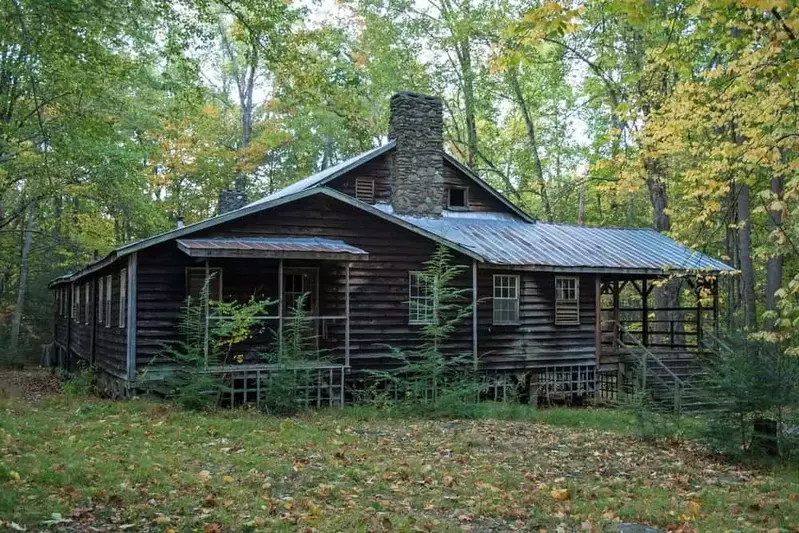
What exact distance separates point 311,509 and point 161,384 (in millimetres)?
9207

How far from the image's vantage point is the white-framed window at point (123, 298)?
16.6 metres

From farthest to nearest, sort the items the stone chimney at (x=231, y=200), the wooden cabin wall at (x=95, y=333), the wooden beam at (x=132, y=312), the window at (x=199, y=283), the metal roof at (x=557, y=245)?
the stone chimney at (x=231, y=200) → the metal roof at (x=557, y=245) → the wooden cabin wall at (x=95, y=333) → the window at (x=199, y=283) → the wooden beam at (x=132, y=312)

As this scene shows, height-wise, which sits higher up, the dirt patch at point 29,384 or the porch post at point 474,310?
the porch post at point 474,310

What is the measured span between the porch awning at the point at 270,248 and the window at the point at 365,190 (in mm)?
4883

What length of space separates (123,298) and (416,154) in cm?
904

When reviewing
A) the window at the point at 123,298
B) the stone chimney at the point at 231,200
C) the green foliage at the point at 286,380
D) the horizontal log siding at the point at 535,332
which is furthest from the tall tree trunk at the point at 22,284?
the horizontal log siding at the point at 535,332

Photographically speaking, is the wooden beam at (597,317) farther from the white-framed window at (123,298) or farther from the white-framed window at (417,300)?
the white-framed window at (123,298)

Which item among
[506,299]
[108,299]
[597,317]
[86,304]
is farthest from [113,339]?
[597,317]

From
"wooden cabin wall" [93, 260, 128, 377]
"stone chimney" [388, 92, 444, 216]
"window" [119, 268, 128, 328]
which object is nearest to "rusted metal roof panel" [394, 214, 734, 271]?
"stone chimney" [388, 92, 444, 216]

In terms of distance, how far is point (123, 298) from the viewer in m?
16.9

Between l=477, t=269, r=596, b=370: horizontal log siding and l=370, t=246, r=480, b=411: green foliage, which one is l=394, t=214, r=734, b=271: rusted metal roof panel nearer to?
l=477, t=269, r=596, b=370: horizontal log siding

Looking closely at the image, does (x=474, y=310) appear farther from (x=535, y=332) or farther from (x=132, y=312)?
(x=132, y=312)

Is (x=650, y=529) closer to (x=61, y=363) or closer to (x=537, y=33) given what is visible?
(x=537, y=33)

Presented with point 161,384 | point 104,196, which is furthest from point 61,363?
point 161,384
